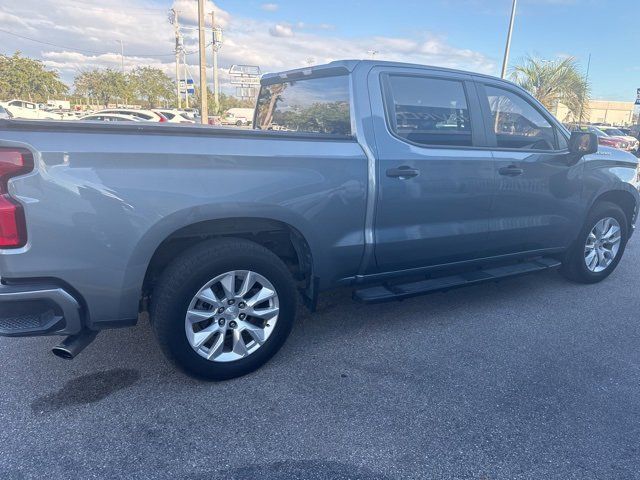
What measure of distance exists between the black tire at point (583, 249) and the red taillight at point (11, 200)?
4593 mm

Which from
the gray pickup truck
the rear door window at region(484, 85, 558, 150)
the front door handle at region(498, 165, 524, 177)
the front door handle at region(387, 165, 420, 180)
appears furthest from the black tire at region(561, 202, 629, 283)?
the front door handle at region(387, 165, 420, 180)

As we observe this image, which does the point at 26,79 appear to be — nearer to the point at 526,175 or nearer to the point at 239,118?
the point at 239,118

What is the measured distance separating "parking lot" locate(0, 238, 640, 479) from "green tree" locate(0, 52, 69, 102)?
4600cm

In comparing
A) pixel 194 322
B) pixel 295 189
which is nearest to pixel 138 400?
pixel 194 322

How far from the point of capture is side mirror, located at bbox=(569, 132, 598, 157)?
406 cm

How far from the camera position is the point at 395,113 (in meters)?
3.33

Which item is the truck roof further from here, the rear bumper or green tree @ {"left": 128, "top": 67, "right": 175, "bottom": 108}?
green tree @ {"left": 128, "top": 67, "right": 175, "bottom": 108}

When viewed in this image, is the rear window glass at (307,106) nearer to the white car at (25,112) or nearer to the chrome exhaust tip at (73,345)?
the chrome exhaust tip at (73,345)

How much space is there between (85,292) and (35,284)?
227 millimetres

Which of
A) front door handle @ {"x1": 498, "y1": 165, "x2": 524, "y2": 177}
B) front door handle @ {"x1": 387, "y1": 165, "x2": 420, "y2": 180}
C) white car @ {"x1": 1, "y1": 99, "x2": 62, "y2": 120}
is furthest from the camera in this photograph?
white car @ {"x1": 1, "y1": 99, "x2": 62, "y2": 120}

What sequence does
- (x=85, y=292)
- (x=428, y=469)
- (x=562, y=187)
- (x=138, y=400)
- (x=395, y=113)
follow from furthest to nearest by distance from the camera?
(x=562, y=187)
(x=395, y=113)
(x=138, y=400)
(x=85, y=292)
(x=428, y=469)

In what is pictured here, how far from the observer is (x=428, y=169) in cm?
338

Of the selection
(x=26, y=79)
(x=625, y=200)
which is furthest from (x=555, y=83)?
(x=26, y=79)

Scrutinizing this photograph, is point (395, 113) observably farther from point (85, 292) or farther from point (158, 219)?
point (85, 292)
